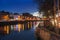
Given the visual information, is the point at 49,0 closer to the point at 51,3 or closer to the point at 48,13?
the point at 51,3

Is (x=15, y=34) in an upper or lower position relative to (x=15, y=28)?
lower

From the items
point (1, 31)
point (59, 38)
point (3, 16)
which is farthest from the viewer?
point (3, 16)

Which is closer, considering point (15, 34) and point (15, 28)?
point (15, 34)

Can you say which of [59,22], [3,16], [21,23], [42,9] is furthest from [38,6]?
[3,16]

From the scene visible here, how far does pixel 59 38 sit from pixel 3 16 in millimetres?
85742

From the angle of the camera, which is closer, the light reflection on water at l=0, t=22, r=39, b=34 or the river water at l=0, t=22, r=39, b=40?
the river water at l=0, t=22, r=39, b=40

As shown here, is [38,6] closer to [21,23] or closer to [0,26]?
[0,26]

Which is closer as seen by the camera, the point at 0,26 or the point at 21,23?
the point at 0,26

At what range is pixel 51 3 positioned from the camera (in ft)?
108

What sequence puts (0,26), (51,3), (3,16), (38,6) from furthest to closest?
1. (3,16)
2. (0,26)
3. (38,6)
4. (51,3)

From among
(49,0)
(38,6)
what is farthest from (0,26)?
(49,0)

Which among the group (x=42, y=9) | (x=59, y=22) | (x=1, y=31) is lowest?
(x=1, y=31)

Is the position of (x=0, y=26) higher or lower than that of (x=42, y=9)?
lower

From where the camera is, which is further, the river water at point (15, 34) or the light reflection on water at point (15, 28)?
the light reflection on water at point (15, 28)
